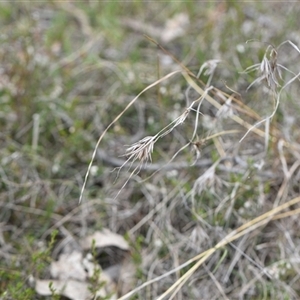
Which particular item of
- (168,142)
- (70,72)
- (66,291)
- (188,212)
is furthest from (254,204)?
(70,72)

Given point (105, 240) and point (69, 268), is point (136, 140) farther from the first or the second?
point (69, 268)

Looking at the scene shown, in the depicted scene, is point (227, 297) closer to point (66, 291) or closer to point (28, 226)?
point (66, 291)

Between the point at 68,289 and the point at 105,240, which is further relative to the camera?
the point at 105,240

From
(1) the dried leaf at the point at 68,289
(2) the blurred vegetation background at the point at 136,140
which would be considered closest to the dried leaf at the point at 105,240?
(2) the blurred vegetation background at the point at 136,140

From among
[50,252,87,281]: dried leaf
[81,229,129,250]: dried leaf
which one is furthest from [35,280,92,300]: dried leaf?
[81,229,129,250]: dried leaf

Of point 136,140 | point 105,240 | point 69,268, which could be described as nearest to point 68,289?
point 69,268

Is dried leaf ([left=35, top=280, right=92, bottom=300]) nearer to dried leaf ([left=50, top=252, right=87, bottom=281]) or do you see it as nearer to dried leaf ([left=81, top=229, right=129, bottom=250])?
dried leaf ([left=50, top=252, right=87, bottom=281])

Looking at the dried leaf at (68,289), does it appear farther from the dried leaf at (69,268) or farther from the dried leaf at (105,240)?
the dried leaf at (105,240)

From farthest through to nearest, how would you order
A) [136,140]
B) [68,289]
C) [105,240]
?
[136,140] < [105,240] < [68,289]
